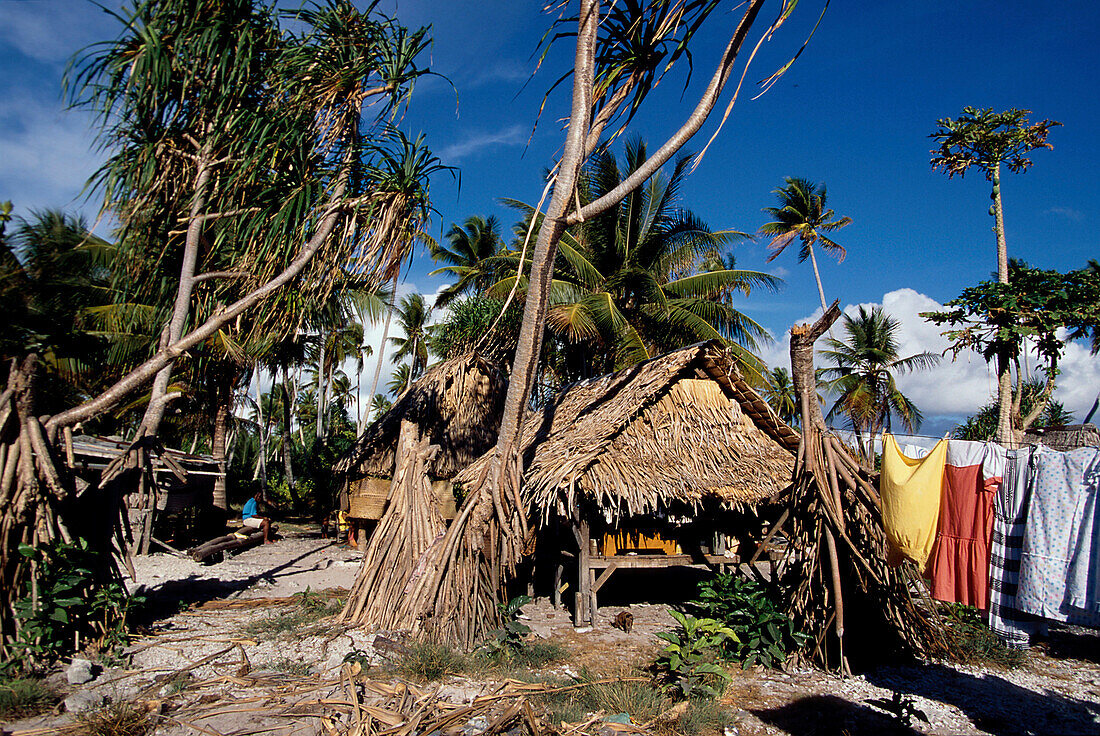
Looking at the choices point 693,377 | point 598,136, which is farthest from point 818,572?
point 598,136

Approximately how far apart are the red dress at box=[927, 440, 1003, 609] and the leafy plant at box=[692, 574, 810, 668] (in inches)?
60.2

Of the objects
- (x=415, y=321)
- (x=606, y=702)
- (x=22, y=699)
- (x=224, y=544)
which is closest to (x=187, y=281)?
(x=22, y=699)

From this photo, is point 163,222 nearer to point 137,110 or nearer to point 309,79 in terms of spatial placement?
point 137,110

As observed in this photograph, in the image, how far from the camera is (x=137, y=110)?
5.95m

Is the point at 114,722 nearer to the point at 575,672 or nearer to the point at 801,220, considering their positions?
the point at 575,672

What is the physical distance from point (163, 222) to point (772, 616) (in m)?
7.48

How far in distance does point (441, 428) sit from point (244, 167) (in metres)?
7.69

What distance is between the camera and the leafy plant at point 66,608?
506cm

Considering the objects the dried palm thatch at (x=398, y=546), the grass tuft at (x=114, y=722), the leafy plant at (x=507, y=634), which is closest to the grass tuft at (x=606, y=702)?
the leafy plant at (x=507, y=634)

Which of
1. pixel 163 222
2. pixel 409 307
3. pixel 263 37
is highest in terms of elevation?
pixel 409 307

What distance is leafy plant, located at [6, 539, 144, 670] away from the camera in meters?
5.06

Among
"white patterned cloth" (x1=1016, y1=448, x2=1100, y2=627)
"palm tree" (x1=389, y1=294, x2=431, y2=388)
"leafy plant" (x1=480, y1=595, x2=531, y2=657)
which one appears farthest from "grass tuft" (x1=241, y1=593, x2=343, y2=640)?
"palm tree" (x1=389, y1=294, x2=431, y2=388)

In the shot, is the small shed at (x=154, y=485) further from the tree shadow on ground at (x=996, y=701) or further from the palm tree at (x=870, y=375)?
the palm tree at (x=870, y=375)

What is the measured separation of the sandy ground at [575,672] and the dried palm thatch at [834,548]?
0.38m
